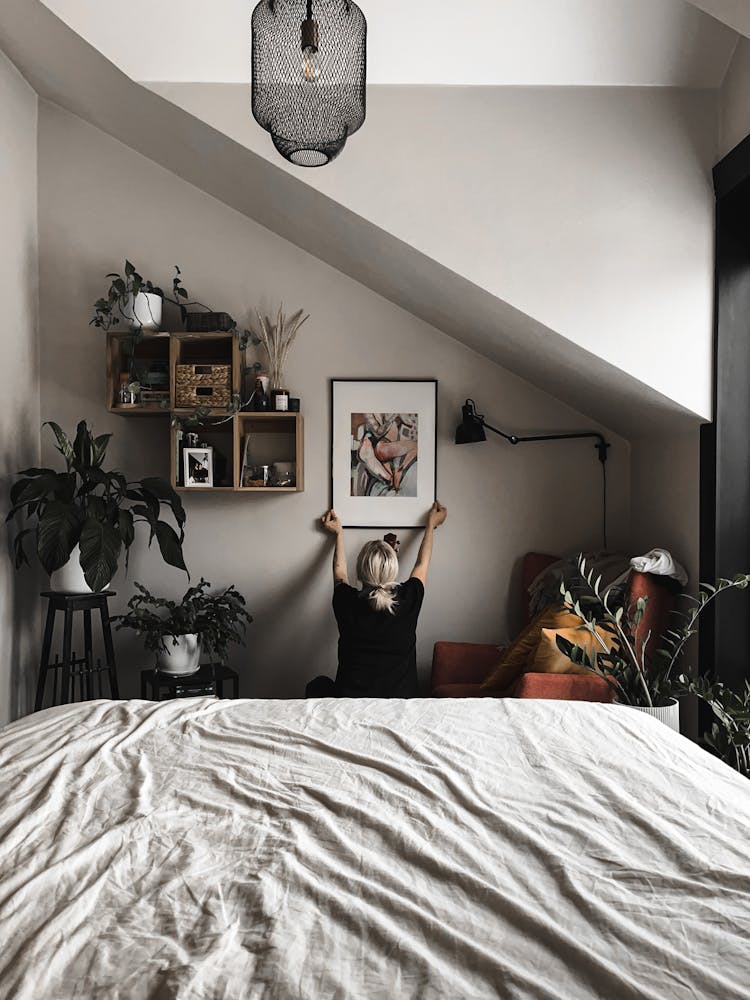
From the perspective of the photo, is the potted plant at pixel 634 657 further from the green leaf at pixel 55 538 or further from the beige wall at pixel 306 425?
the green leaf at pixel 55 538

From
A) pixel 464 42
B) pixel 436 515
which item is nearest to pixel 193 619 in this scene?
pixel 436 515

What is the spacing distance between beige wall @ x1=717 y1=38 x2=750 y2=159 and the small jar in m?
1.96

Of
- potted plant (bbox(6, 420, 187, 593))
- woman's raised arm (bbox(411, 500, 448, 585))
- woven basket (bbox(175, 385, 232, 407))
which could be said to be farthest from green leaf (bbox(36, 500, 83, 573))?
woman's raised arm (bbox(411, 500, 448, 585))

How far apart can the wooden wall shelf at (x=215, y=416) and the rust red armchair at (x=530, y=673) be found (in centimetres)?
105

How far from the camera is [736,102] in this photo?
8.79 ft

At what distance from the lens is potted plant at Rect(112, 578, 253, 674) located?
11.5 feet

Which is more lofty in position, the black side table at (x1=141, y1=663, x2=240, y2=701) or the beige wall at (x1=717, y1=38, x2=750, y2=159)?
the beige wall at (x1=717, y1=38, x2=750, y2=159)

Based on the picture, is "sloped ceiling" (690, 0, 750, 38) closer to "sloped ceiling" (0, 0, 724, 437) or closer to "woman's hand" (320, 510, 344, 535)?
"sloped ceiling" (0, 0, 724, 437)

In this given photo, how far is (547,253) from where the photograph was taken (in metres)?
2.86

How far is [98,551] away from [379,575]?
111cm

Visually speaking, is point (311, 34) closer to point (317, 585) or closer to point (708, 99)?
point (708, 99)

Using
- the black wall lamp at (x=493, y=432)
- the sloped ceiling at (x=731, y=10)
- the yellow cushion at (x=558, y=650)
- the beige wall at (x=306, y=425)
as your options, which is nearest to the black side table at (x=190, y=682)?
the beige wall at (x=306, y=425)

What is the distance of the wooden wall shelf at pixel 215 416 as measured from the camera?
3.63 m

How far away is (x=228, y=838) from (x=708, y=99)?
2797mm
